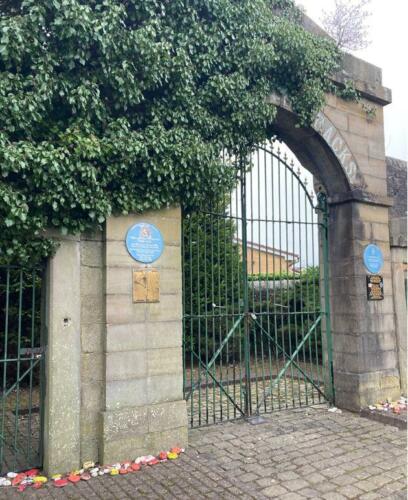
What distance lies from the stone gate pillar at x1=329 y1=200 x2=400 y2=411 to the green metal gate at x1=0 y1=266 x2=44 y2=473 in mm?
3935

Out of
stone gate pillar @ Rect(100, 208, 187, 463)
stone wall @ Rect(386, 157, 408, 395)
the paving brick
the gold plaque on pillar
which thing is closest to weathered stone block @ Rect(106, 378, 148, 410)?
stone gate pillar @ Rect(100, 208, 187, 463)

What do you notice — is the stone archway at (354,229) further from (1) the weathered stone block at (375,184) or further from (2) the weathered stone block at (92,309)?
(2) the weathered stone block at (92,309)

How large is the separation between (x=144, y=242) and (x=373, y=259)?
3.42 meters

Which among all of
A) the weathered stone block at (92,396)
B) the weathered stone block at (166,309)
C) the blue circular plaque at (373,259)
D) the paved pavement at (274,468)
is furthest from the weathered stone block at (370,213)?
the weathered stone block at (92,396)

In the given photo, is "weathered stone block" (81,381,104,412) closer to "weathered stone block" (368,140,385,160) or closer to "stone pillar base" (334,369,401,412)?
"stone pillar base" (334,369,401,412)

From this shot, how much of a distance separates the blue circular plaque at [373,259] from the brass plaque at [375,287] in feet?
0.29

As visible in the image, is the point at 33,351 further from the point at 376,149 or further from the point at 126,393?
the point at 376,149

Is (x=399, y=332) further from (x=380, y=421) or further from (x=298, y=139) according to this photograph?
(x=298, y=139)

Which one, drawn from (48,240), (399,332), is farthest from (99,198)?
(399,332)

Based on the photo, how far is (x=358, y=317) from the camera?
6.02 m

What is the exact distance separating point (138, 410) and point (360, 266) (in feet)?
11.6

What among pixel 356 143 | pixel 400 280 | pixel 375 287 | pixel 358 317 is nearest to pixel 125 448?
pixel 358 317

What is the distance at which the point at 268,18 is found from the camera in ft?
18.2

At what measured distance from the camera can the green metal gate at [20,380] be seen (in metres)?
4.05
